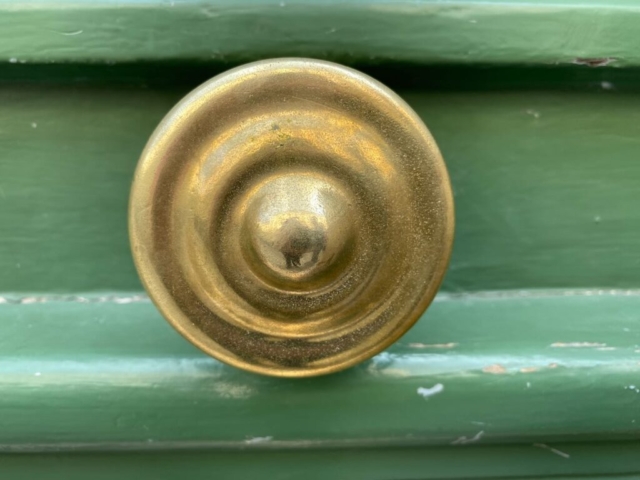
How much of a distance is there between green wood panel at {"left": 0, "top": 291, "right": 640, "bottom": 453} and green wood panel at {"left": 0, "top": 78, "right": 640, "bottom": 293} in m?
0.03

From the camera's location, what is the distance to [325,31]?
340 mm

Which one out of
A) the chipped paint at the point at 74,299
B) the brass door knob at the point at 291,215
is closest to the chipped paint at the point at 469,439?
the brass door knob at the point at 291,215

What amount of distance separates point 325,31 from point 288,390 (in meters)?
0.23

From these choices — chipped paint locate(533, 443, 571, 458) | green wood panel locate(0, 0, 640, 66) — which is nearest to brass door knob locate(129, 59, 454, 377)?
green wood panel locate(0, 0, 640, 66)

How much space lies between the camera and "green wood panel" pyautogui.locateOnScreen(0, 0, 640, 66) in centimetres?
34

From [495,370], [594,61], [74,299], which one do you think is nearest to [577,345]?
[495,370]

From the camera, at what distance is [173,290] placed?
12.5 inches

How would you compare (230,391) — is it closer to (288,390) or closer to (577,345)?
(288,390)

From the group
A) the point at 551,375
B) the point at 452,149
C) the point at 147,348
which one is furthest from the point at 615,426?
the point at 147,348

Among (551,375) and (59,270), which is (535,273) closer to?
(551,375)

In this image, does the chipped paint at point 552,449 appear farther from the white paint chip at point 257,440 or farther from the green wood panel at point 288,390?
the white paint chip at point 257,440

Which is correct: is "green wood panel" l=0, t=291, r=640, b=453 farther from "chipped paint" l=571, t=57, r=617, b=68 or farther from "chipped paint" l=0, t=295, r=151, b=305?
"chipped paint" l=571, t=57, r=617, b=68

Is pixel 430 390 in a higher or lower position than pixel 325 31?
lower

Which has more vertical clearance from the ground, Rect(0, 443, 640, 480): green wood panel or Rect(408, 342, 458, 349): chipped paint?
Rect(408, 342, 458, 349): chipped paint
